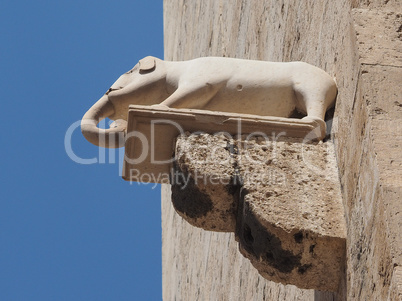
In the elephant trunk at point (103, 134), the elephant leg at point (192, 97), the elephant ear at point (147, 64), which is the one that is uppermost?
the elephant ear at point (147, 64)

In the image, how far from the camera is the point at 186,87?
116 inches

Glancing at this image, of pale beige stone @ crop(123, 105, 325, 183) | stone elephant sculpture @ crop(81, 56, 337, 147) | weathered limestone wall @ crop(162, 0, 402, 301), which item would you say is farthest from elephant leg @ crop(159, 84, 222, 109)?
weathered limestone wall @ crop(162, 0, 402, 301)

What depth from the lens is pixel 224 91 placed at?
9.75ft

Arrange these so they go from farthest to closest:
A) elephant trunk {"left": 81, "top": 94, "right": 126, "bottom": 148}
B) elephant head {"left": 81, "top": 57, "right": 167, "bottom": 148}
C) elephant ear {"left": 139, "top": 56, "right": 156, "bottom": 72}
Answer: elephant ear {"left": 139, "top": 56, "right": 156, "bottom": 72} < elephant head {"left": 81, "top": 57, "right": 167, "bottom": 148} < elephant trunk {"left": 81, "top": 94, "right": 126, "bottom": 148}

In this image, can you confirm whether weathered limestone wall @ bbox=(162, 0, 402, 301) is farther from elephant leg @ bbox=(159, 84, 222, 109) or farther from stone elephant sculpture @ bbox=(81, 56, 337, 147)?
elephant leg @ bbox=(159, 84, 222, 109)

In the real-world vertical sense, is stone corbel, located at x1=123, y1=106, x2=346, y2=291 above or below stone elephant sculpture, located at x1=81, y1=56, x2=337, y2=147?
below

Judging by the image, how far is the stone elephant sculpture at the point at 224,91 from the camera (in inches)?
113

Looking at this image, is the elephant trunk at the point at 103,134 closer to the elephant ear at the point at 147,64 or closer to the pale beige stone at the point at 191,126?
the pale beige stone at the point at 191,126

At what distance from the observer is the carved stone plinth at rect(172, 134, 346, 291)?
8.13 ft

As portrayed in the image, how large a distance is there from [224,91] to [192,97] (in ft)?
0.43

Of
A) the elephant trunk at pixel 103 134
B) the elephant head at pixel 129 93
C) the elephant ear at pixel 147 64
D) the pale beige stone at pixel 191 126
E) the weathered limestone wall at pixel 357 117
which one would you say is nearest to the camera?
the weathered limestone wall at pixel 357 117

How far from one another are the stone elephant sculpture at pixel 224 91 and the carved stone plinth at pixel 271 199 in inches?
9.7

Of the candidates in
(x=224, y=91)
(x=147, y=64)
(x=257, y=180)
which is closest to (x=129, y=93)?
(x=147, y=64)

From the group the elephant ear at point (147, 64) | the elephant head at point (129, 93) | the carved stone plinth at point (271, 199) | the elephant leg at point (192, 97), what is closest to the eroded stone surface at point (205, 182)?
the carved stone plinth at point (271, 199)
